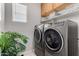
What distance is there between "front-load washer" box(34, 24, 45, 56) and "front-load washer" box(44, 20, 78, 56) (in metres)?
0.08

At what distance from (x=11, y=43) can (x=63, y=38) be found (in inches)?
25.2

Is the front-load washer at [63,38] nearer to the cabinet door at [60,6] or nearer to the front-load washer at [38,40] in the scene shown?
the front-load washer at [38,40]

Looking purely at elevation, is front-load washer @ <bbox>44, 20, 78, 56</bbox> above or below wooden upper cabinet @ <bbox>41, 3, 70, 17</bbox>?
below

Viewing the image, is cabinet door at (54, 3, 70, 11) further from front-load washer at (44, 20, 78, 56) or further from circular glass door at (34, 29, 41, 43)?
circular glass door at (34, 29, 41, 43)

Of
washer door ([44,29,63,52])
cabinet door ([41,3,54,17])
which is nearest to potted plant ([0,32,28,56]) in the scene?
washer door ([44,29,63,52])

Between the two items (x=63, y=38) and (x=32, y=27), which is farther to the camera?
(x=32, y=27)

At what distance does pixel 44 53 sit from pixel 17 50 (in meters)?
0.34

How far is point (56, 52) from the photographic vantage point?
1760mm

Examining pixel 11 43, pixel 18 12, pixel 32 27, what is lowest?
pixel 11 43

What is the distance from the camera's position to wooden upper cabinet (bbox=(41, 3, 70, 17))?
1.81 metres

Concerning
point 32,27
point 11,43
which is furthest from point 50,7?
point 11,43

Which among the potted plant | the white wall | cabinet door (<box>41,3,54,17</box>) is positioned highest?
cabinet door (<box>41,3,54,17</box>)

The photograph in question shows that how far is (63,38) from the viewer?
5.60 ft

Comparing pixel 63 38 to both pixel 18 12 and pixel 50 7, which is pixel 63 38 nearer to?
pixel 50 7
